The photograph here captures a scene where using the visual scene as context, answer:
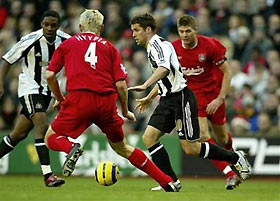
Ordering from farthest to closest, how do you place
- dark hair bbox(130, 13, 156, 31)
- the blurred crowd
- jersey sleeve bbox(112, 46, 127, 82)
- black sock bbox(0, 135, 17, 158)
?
1. the blurred crowd
2. black sock bbox(0, 135, 17, 158)
3. dark hair bbox(130, 13, 156, 31)
4. jersey sleeve bbox(112, 46, 127, 82)

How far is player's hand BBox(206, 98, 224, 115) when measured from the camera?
11883 millimetres

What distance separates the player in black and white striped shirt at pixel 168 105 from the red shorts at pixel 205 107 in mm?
944

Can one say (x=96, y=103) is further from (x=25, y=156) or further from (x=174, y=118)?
(x=25, y=156)

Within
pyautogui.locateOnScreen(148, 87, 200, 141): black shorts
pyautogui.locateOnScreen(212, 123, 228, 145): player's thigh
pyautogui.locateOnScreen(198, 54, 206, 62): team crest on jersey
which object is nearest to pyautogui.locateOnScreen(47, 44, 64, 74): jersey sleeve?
pyautogui.locateOnScreen(148, 87, 200, 141): black shorts

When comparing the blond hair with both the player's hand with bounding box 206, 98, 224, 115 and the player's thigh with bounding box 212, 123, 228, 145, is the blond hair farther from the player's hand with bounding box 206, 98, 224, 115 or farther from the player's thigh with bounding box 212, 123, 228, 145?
the player's thigh with bounding box 212, 123, 228, 145

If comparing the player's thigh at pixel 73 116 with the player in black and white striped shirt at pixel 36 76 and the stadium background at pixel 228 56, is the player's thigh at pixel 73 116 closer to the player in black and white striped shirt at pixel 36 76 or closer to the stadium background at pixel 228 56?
the player in black and white striped shirt at pixel 36 76

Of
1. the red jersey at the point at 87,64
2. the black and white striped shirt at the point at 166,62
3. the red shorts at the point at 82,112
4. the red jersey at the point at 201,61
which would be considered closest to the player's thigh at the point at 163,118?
the black and white striped shirt at the point at 166,62

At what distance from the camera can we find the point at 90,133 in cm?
1739

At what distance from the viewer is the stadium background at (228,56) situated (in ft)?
53.1

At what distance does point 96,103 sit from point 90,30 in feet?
2.88

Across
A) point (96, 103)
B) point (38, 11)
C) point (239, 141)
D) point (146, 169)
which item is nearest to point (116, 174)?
point (146, 169)

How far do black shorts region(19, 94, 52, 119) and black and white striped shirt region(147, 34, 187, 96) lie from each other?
1.73m

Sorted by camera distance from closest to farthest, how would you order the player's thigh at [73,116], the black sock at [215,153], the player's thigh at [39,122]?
the player's thigh at [73,116] < the black sock at [215,153] < the player's thigh at [39,122]

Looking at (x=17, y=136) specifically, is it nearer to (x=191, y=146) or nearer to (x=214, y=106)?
(x=191, y=146)
